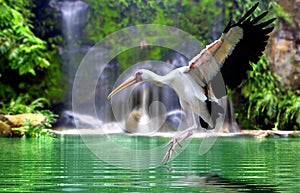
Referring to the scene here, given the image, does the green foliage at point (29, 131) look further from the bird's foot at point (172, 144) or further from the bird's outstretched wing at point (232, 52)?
the bird's foot at point (172, 144)

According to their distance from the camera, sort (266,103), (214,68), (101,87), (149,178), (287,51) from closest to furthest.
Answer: (149,178) → (214,68) → (266,103) → (101,87) → (287,51)

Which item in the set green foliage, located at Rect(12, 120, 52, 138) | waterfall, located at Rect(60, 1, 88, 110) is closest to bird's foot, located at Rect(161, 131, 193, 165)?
green foliage, located at Rect(12, 120, 52, 138)

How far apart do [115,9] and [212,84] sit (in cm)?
1736

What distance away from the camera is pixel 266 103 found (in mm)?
21328

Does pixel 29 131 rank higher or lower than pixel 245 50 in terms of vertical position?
lower

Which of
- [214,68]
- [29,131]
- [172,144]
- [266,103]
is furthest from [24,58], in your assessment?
[172,144]

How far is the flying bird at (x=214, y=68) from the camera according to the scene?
6141 millimetres

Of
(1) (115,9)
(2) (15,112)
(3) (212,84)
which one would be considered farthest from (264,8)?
(3) (212,84)

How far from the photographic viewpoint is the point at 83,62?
23.7 metres

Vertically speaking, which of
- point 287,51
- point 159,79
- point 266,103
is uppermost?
point 287,51

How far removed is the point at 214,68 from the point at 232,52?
10.5 inches

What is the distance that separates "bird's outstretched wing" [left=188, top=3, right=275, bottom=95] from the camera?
612 centimetres

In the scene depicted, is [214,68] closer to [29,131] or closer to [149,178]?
[149,178]

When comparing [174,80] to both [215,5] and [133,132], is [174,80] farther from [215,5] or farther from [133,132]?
[215,5]
